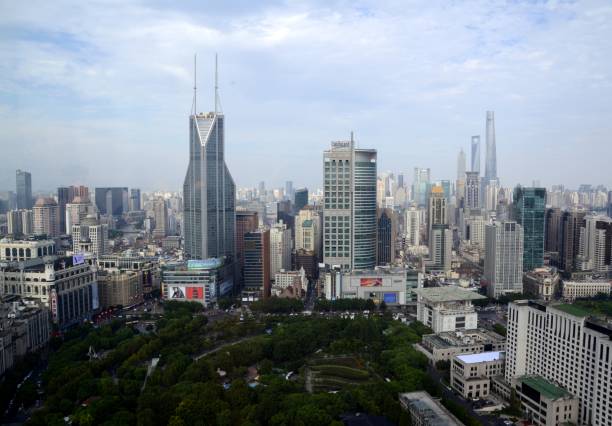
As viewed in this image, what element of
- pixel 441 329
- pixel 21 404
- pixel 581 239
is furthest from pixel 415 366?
pixel 581 239

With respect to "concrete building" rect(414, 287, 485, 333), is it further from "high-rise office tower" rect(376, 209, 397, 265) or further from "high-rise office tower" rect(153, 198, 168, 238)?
"high-rise office tower" rect(153, 198, 168, 238)

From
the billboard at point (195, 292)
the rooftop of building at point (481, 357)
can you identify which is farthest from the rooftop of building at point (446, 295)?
the billboard at point (195, 292)

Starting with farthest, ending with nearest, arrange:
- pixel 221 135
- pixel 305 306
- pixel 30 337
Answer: pixel 221 135 < pixel 305 306 < pixel 30 337

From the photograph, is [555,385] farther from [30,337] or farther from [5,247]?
[5,247]

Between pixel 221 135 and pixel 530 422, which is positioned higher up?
pixel 221 135

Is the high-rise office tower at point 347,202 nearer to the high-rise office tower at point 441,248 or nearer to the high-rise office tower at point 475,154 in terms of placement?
the high-rise office tower at point 441,248
